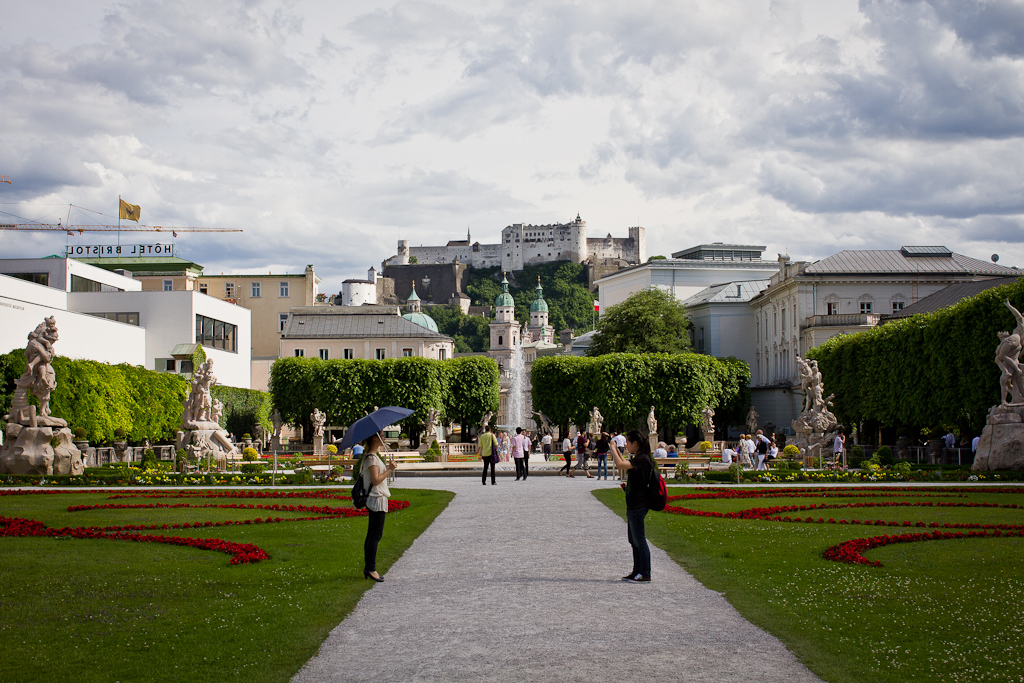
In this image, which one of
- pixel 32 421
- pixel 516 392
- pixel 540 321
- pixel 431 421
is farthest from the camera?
pixel 540 321

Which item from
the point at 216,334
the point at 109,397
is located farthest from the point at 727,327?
the point at 109,397

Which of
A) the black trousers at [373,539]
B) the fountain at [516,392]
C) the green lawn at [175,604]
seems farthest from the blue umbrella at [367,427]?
the fountain at [516,392]

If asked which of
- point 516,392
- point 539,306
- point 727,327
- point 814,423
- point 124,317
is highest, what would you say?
point 539,306

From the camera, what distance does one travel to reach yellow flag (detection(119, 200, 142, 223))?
312 ft

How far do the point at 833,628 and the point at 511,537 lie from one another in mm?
7483

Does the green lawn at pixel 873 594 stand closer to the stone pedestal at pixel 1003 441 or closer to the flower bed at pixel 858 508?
the flower bed at pixel 858 508

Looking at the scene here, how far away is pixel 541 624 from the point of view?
9.56 m

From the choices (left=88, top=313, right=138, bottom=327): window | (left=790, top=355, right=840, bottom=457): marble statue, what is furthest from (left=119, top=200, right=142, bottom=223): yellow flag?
(left=790, top=355, right=840, bottom=457): marble statue

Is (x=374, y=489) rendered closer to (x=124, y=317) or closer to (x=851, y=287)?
(x=124, y=317)

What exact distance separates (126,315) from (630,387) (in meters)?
33.0

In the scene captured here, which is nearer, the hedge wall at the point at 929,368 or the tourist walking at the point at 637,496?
the tourist walking at the point at 637,496

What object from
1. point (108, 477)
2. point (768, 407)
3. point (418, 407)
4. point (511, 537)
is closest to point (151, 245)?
point (418, 407)

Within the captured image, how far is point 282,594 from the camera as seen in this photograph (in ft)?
35.8

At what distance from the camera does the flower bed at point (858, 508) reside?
14.4m
